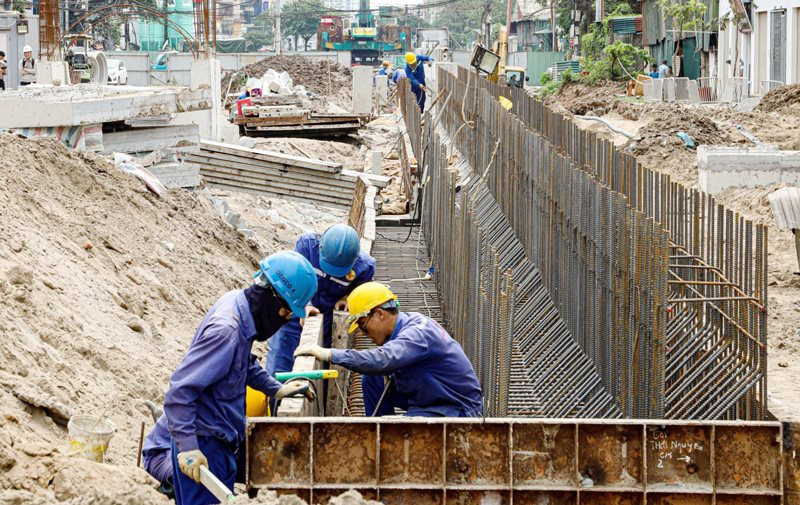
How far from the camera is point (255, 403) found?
6.66 meters

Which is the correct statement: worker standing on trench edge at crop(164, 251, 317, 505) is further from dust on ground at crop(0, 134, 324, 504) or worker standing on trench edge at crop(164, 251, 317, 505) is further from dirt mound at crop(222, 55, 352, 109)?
dirt mound at crop(222, 55, 352, 109)

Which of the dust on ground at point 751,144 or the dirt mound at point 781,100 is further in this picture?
the dirt mound at point 781,100

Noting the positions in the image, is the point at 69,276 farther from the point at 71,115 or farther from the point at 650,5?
the point at 650,5

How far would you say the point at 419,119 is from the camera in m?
20.3

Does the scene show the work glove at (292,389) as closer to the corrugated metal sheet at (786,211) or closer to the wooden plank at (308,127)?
the corrugated metal sheet at (786,211)

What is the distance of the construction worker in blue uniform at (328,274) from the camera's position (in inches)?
Answer: 315

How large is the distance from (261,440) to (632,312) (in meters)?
2.78

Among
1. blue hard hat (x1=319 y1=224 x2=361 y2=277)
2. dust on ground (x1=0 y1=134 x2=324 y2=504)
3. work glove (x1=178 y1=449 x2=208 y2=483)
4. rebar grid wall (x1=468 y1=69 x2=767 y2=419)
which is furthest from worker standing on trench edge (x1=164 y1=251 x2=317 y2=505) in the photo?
rebar grid wall (x1=468 y1=69 x2=767 y2=419)

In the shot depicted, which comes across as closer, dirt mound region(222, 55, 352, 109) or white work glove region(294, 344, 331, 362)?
white work glove region(294, 344, 331, 362)

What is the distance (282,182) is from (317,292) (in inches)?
→ 367

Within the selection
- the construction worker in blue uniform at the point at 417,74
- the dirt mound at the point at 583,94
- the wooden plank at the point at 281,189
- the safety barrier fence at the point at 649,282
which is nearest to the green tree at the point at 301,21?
the dirt mound at the point at 583,94

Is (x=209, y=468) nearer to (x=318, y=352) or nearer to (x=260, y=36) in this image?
(x=318, y=352)

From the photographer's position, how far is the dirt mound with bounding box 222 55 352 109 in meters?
51.3

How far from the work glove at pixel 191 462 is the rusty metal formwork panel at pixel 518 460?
39 cm
